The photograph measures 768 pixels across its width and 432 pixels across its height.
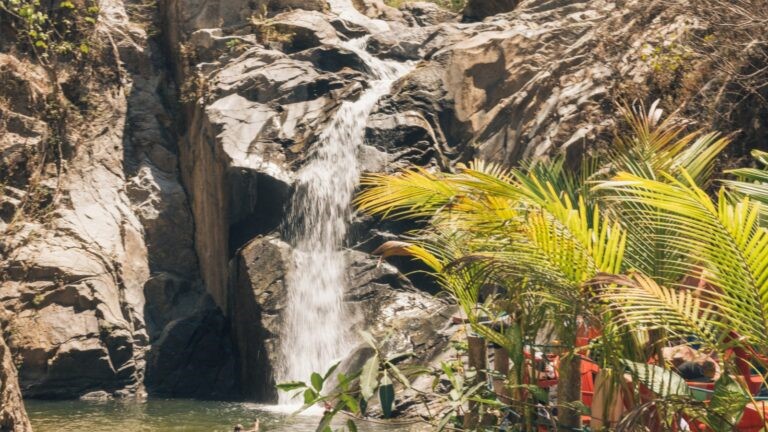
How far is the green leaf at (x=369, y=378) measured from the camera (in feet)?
13.6

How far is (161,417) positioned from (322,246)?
416cm

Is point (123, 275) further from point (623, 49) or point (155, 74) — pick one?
point (623, 49)

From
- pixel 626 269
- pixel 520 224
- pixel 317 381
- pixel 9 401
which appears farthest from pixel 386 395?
pixel 9 401

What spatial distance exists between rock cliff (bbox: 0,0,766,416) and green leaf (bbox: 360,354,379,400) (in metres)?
8.65

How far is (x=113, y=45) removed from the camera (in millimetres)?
20016

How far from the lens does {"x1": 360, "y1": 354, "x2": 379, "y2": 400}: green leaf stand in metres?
4.14

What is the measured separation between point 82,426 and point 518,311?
9173 millimetres

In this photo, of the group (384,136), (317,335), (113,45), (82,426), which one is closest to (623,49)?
(384,136)

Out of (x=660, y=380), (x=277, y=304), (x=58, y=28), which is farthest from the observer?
Answer: (x=58, y=28)

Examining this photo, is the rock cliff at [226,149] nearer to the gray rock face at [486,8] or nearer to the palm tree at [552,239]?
the gray rock face at [486,8]

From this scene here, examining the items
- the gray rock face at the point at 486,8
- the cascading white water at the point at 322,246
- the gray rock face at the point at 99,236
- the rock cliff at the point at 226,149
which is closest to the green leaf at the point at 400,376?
the rock cliff at the point at 226,149

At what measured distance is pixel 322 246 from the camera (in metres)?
16.1

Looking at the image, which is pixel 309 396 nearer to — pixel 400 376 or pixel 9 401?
pixel 400 376

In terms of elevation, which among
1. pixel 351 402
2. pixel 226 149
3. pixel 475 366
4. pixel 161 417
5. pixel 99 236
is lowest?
pixel 161 417
